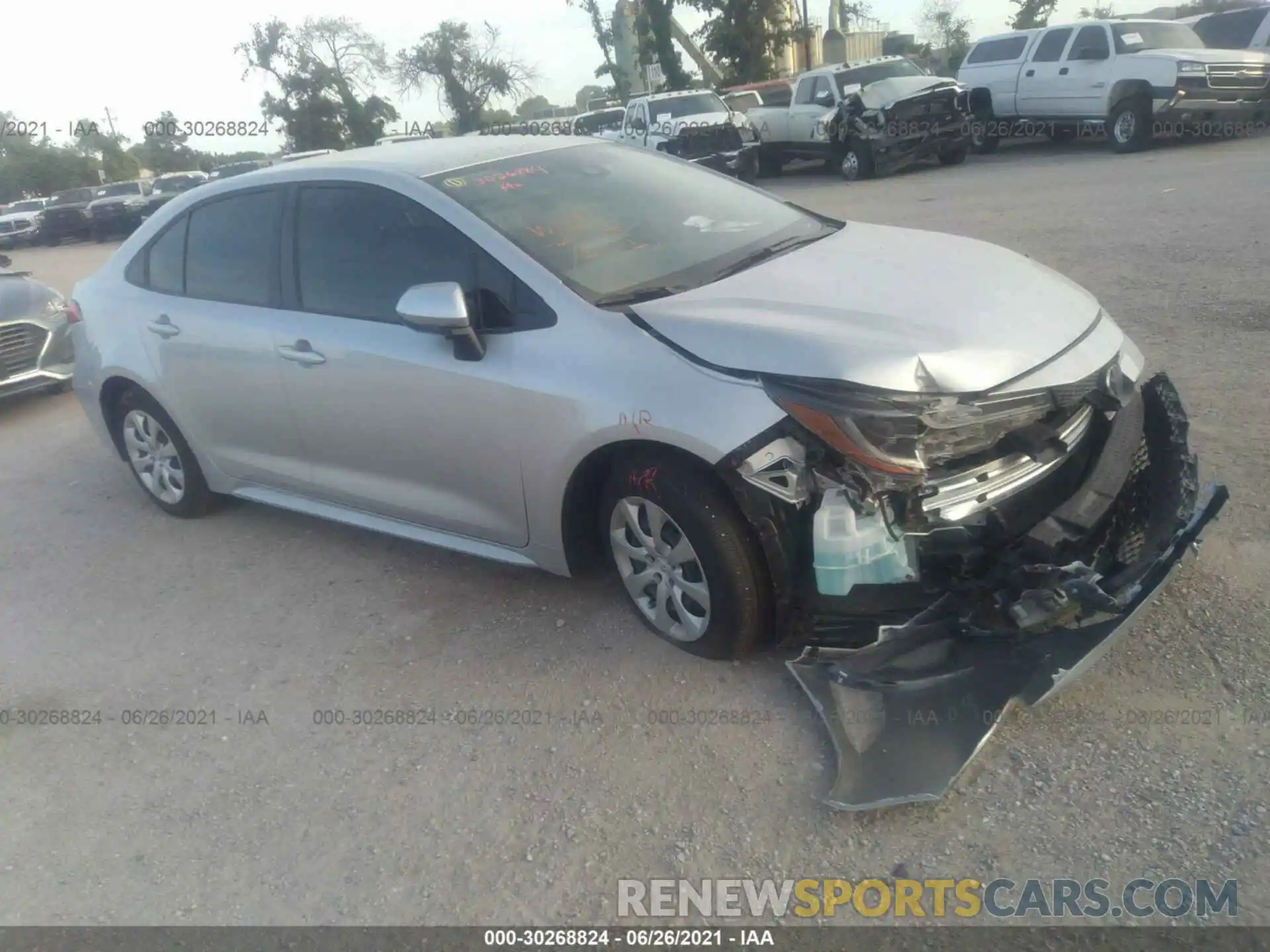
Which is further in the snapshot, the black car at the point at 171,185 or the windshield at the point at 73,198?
the windshield at the point at 73,198

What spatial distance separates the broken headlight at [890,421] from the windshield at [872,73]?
661 inches

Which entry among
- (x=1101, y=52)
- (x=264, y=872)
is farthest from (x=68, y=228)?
(x=264, y=872)

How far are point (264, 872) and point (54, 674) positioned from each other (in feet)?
6.04

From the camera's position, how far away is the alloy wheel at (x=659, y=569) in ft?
11.5

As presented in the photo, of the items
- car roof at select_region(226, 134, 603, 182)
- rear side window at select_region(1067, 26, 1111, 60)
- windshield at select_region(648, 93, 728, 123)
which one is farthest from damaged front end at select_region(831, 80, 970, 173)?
car roof at select_region(226, 134, 603, 182)

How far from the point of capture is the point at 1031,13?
37156 millimetres

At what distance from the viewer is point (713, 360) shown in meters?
3.24

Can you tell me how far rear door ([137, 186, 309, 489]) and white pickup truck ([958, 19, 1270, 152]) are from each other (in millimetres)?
14975

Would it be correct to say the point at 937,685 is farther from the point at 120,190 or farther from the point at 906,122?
the point at 120,190

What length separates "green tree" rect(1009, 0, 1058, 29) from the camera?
3662 centimetres

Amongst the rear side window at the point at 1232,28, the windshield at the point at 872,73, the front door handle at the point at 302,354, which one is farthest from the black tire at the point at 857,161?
the front door handle at the point at 302,354

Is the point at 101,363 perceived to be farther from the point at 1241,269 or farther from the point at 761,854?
the point at 1241,269

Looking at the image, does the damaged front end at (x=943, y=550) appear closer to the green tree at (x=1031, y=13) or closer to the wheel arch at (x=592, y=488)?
the wheel arch at (x=592, y=488)

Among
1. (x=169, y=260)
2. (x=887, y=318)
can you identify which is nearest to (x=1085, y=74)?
(x=169, y=260)
